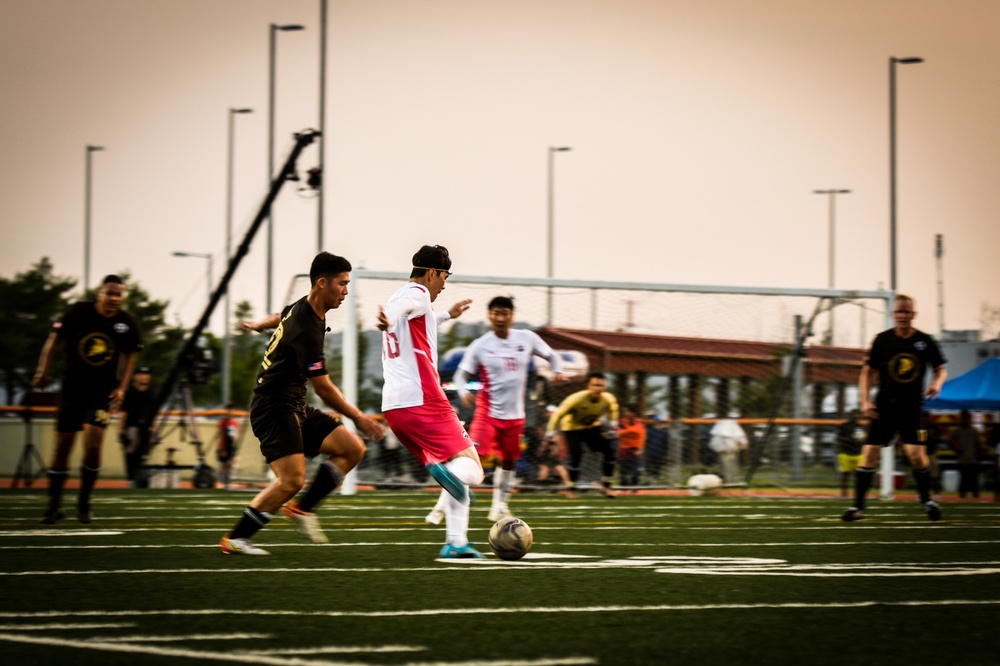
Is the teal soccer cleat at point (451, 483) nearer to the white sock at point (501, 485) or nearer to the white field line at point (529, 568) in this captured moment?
the white field line at point (529, 568)

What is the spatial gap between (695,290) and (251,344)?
54.2m

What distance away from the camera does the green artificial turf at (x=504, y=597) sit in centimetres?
493

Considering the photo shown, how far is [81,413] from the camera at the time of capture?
37.6 ft

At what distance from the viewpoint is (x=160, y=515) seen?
13016mm

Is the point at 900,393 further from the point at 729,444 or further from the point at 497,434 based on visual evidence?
the point at 729,444

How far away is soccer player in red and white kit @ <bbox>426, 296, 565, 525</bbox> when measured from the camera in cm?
1306

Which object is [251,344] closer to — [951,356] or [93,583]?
[951,356]

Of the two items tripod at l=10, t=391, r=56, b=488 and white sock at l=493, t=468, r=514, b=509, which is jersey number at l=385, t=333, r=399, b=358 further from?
tripod at l=10, t=391, r=56, b=488

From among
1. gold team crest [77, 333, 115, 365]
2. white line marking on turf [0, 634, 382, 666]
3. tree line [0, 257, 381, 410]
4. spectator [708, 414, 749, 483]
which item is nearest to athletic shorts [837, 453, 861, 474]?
spectator [708, 414, 749, 483]

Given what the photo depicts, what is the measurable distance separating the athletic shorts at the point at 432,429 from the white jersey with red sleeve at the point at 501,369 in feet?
14.9

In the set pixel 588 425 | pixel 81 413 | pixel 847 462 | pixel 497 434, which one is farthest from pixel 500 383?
pixel 847 462

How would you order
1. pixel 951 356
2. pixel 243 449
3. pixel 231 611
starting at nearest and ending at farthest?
pixel 231 611 → pixel 243 449 → pixel 951 356

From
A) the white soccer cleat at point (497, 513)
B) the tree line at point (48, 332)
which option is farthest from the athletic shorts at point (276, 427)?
the tree line at point (48, 332)

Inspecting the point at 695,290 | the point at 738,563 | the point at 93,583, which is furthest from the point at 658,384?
the point at 93,583
